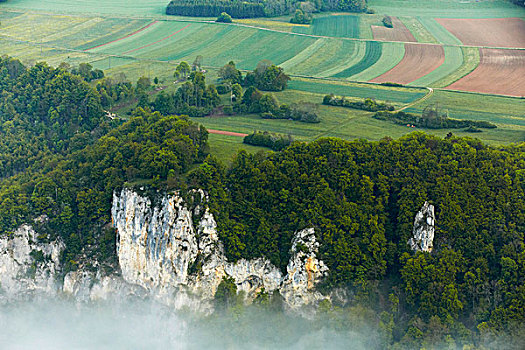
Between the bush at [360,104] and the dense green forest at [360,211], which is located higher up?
the bush at [360,104]

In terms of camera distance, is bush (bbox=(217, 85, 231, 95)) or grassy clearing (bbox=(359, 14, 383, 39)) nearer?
bush (bbox=(217, 85, 231, 95))

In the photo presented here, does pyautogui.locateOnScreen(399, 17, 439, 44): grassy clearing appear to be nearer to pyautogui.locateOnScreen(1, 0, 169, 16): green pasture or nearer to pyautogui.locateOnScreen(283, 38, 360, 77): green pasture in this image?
pyautogui.locateOnScreen(283, 38, 360, 77): green pasture

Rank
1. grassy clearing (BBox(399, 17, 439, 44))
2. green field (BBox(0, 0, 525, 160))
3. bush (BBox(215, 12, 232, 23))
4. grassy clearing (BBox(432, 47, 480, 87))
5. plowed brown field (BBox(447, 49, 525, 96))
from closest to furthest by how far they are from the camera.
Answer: green field (BBox(0, 0, 525, 160)), plowed brown field (BBox(447, 49, 525, 96)), grassy clearing (BBox(432, 47, 480, 87)), grassy clearing (BBox(399, 17, 439, 44)), bush (BBox(215, 12, 232, 23))

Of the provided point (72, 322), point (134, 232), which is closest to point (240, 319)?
point (134, 232)

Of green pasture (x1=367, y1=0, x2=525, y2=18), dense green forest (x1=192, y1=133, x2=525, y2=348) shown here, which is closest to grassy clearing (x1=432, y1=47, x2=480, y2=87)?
green pasture (x1=367, y1=0, x2=525, y2=18)

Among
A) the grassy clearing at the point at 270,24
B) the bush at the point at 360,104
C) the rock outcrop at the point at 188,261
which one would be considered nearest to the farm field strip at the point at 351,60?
the bush at the point at 360,104

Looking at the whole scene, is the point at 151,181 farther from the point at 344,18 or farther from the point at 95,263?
the point at 344,18

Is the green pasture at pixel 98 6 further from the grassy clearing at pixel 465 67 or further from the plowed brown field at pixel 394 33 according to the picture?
the grassy clearing at pixel 465 67
